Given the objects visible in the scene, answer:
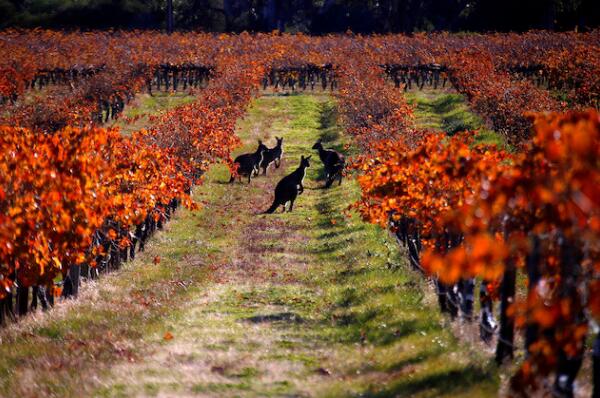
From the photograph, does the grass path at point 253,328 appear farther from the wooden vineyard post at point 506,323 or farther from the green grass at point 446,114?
the green grass at point 446,114

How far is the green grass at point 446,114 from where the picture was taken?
39.3 meters

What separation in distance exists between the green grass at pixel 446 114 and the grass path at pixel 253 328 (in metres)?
15.2

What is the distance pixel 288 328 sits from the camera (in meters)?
Answer: 15.7

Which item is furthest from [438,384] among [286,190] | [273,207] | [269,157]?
[269,157]

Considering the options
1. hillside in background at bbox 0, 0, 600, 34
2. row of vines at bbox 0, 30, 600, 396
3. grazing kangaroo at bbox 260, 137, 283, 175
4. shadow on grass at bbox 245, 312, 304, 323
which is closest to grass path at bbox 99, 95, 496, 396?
shadow on grass at bbox 245, 312, 304, 323

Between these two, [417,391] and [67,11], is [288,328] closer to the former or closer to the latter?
[417,391]

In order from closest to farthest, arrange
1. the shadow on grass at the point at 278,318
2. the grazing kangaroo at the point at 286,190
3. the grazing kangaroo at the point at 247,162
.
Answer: the shadow on grass at the point at 278,318 < the grazing kangaroo at the point at 286,190 < the grazing kangaroo at the point at 247,162

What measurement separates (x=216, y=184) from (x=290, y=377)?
21.4 metres

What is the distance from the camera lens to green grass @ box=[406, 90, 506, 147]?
129ft

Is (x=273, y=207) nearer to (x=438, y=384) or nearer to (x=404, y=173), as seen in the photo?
(x=404, y=173)

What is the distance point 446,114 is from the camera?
48406 millimetres

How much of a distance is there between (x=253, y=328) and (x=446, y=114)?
34.6m

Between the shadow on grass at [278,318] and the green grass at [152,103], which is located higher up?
the green grass at [152,103]

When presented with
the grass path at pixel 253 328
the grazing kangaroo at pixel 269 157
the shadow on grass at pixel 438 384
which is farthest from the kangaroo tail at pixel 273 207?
the shadow on grass at pixel 438 384
